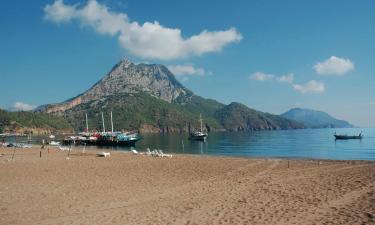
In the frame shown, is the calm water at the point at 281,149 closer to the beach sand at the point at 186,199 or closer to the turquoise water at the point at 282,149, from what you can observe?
the turquoise water at the point at 282,149

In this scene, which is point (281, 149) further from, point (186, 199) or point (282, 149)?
point (186, 199)

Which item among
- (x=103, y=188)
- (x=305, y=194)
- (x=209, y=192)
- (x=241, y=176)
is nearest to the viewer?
(x=305, y=194)

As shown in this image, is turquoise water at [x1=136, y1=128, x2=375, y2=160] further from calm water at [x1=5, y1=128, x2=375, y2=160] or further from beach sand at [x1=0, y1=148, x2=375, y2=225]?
beach sand at [x1=0, y1=148, x2=375, y2=225]

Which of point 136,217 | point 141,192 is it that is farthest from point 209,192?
point 136,217

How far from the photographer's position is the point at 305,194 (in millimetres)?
18734

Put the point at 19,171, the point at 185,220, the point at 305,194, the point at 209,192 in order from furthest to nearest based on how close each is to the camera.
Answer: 1. the point at 19,171
2. the point at 209,192
3. the point at 305,194
4. the point at 185,220

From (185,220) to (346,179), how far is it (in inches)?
563

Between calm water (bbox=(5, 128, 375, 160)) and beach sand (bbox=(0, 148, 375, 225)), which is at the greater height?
beach sand (bbox=(0, 148, 375, 225))

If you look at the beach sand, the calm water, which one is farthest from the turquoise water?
the beach sand

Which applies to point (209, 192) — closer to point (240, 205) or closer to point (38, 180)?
point (240, 205)

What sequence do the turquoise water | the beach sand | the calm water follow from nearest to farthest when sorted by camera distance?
1. the beach sand
2. the turquoise water
3. the calm water

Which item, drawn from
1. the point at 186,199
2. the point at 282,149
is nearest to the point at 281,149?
the point at 282,149

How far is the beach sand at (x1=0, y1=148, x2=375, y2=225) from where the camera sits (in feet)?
46.5

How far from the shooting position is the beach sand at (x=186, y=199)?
1417 centimetres
